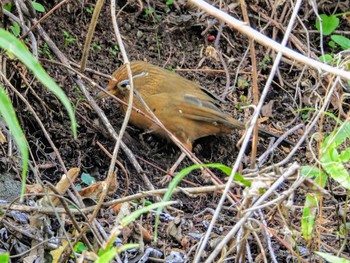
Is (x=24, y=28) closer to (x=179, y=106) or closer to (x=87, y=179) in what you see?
(x=87, y=179)

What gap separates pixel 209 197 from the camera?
4.87 metres

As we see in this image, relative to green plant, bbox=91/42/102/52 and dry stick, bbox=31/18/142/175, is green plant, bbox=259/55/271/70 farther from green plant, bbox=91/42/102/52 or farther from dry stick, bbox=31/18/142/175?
dry stick, bbox=31/18/142/175

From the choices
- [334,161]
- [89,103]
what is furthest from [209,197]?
[334,161]

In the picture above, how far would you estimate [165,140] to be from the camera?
18.3 feet

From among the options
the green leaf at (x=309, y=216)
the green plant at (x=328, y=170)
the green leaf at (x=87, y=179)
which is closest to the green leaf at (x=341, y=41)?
the green leaf at (x=87, y=179)

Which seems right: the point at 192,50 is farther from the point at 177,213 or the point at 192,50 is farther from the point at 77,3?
the point at 177,213

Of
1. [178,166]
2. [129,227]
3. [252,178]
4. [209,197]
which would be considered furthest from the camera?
[178,166]

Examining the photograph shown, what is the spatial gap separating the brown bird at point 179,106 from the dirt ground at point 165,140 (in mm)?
123

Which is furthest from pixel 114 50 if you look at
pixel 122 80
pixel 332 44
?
pixel 332 44

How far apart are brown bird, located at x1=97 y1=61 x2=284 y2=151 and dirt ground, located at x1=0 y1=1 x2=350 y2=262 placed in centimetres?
12

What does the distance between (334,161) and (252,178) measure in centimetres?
45

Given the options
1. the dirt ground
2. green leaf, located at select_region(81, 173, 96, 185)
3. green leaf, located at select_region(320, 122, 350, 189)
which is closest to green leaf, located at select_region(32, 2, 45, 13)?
the dirt ground

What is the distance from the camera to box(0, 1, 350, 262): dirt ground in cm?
416

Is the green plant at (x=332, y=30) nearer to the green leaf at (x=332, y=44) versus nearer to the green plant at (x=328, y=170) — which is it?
the green leaf at (x=332, y=44)
